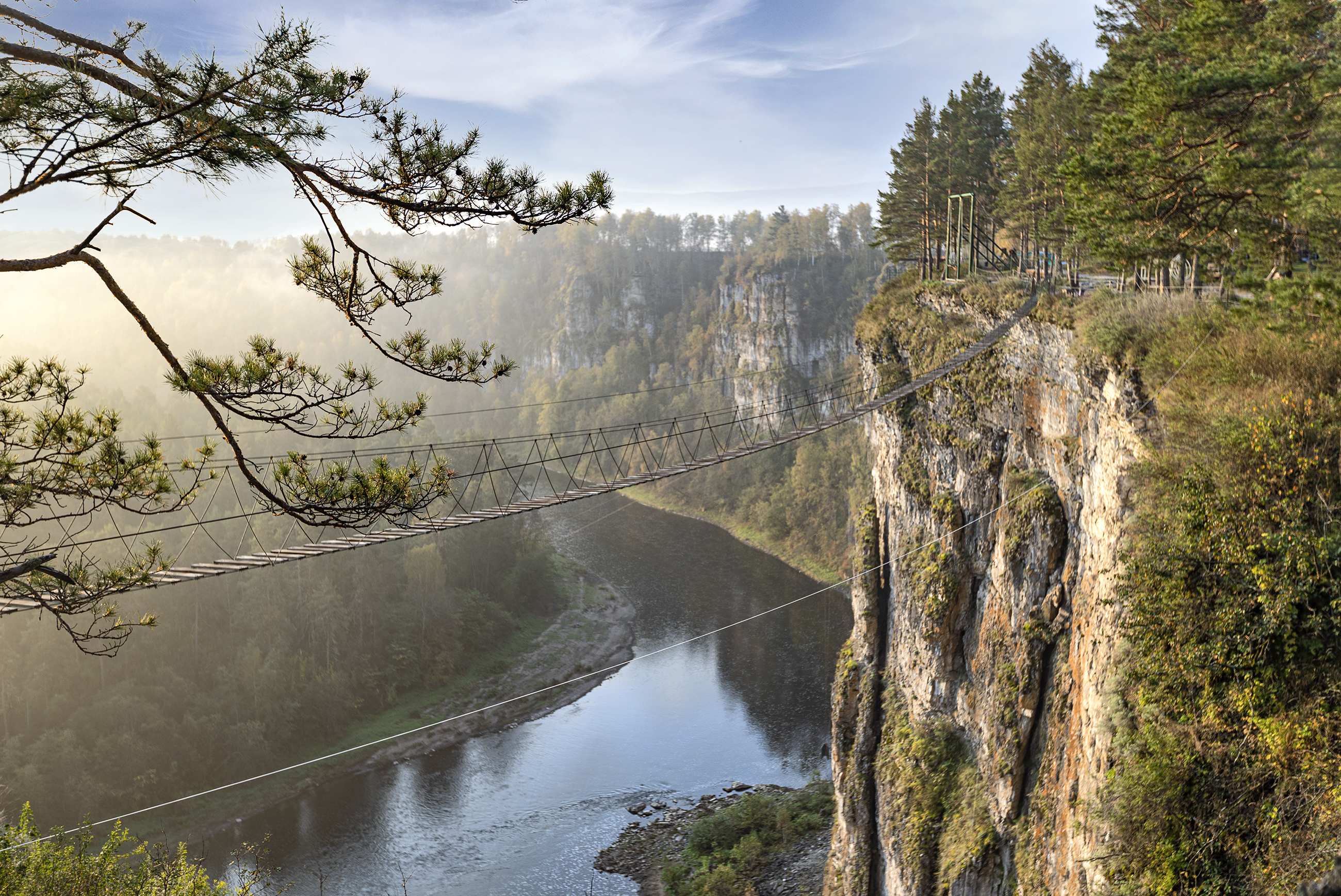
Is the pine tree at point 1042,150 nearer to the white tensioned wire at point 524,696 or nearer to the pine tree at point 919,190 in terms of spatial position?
the pine tree at point 919,190

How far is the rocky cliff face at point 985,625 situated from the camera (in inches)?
348

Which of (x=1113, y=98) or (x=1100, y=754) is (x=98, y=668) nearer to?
(x=1100, y=754)

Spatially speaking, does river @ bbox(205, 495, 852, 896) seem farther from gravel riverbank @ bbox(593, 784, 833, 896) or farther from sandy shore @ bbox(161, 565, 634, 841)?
sandy shore @ bbox(161, 565, 634, 841)

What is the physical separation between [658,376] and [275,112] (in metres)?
71.5

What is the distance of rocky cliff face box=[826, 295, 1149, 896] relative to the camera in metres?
8.85

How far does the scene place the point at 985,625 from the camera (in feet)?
43.0

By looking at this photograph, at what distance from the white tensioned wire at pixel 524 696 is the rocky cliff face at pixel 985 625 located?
0.45 feet

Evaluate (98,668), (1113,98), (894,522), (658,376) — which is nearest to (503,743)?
(98,668)

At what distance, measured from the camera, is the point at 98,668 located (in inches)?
869

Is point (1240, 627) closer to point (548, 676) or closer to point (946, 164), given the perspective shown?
point (946, 164)

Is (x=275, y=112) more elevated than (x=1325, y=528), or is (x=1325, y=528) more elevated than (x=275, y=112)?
(x=275, y=112)

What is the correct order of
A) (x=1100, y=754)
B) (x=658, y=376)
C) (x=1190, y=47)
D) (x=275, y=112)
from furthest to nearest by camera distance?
(x=658, y=376)
(x=1190, y=47)
(x=1100, y=754)
(x=275, y=112)

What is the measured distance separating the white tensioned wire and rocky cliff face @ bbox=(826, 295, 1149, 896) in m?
0.14

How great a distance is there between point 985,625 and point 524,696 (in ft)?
36.0
